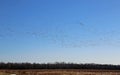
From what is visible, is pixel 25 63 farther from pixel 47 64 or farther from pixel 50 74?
pixel 50 74

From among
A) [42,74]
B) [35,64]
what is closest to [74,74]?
[42,74]

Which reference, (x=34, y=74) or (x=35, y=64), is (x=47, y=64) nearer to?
(x=35, y=64)

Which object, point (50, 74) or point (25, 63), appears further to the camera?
point (25, 63)

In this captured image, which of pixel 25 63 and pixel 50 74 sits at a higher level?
pixel 25 63

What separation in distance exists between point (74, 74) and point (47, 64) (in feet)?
280

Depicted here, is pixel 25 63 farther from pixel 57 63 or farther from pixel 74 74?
pixel 74 74

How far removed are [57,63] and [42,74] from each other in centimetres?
9131

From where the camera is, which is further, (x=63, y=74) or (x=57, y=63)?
(x=57, y=63)

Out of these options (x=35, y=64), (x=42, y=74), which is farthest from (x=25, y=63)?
(x=42, y=74)

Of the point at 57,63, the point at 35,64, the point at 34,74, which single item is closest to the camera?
the point at 34,74

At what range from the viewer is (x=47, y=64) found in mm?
146750

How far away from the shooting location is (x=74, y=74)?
62000mm

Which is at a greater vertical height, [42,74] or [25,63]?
[25,63]

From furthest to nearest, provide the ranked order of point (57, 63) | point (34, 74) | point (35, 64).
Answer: point (57, 63)
point (35, 64)
point (34, 74)
